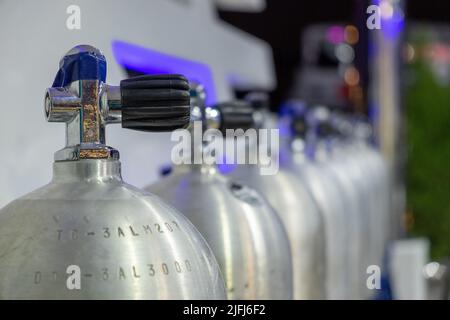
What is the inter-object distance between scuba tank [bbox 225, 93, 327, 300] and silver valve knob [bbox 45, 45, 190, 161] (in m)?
0.45

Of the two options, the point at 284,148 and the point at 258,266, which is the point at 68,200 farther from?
the point at 284,148

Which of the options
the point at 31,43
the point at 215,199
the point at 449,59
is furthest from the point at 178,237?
the point at 449,59

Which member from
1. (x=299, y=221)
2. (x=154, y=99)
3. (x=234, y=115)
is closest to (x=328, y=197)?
(x=299, y=221)

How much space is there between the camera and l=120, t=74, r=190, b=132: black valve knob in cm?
57

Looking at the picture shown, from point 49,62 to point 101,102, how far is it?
0.41 meters

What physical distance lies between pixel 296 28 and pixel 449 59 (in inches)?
142

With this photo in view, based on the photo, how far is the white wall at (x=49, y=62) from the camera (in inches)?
35.1

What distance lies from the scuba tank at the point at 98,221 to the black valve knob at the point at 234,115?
291 millimetres

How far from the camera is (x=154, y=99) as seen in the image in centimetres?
57

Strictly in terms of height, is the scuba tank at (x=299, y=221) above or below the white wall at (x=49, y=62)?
below
